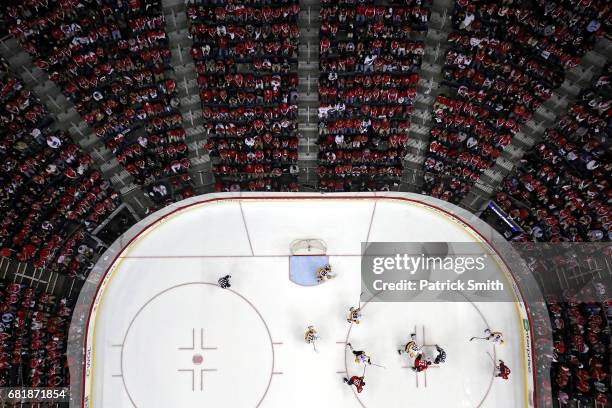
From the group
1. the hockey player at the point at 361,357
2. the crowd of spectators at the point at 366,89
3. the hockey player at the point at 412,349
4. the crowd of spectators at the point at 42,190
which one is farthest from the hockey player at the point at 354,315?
the crowd of spectators at the point at 42,190

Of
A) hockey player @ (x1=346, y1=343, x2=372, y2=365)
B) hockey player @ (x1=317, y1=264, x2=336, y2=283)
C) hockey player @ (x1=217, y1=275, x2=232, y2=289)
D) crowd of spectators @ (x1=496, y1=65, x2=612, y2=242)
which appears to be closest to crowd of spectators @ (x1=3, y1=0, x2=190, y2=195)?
hockey player @ (x1=217, y1=275, x2=232, y2=289)

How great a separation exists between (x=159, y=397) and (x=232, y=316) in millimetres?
3132

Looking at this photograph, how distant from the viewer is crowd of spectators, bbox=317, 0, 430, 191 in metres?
15.3

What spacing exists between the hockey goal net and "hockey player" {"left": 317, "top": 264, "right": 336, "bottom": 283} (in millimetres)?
443

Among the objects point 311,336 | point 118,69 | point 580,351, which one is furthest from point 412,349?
point 118,69

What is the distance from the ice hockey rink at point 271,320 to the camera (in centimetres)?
1430

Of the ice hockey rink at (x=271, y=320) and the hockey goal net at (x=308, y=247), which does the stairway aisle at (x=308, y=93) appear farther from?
the hockey goal net at (x=308, y=247)

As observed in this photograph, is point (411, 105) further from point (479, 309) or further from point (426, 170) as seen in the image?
point (479, 309)

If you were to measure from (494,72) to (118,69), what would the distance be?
11.8m

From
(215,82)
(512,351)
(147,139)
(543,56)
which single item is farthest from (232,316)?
(543,56)

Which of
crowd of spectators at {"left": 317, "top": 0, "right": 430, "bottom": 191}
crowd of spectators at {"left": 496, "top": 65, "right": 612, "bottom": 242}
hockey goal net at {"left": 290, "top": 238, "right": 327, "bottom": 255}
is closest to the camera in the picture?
hockey goal net at {"left": 290, "top": 238, "right": 327, "bottom": 255}

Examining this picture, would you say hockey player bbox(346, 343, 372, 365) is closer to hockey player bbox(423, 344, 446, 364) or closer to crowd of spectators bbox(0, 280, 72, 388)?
hockey player bbox(423, 344, 446, 364)

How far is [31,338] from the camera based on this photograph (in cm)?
1503

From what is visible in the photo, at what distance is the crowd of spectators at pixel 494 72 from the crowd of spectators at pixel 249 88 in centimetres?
484
